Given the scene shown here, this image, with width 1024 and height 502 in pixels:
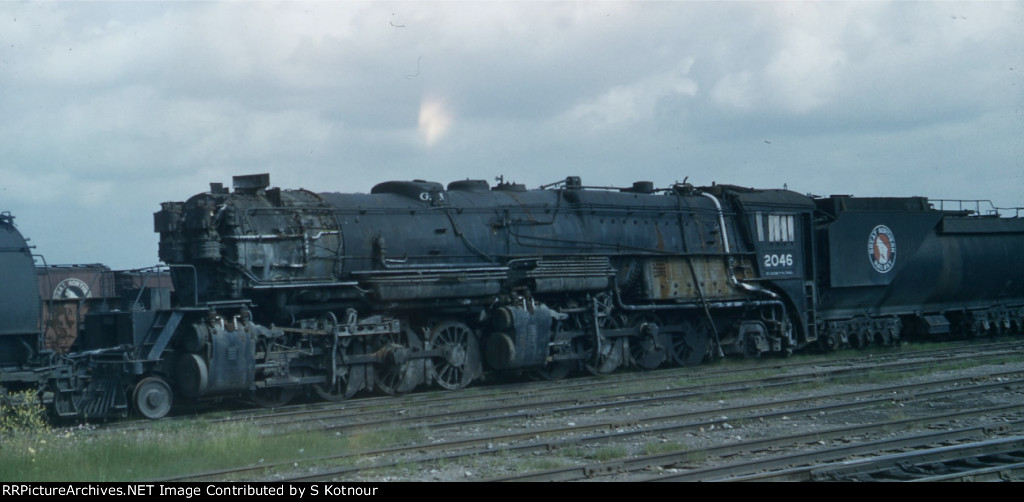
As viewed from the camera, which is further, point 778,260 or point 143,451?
point 778,260

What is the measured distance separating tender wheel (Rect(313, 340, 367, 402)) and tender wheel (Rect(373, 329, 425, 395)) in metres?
0.38

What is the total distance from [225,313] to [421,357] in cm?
374

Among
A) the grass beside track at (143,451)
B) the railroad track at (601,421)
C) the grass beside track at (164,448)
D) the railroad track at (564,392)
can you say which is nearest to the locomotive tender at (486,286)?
the railroad track at (564,392)

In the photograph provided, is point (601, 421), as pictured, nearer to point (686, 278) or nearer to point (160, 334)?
point (160, 334)

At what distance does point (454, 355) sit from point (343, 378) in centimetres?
226

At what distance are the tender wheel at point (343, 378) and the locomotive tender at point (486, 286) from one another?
40 mm

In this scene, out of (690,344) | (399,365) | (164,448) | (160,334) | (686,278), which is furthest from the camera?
(690,344)

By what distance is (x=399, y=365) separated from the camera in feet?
58.7

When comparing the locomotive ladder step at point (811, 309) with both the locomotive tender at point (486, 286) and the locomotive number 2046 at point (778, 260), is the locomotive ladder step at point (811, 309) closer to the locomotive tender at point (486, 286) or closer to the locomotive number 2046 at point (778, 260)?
the locomotive tender at point (486, 286)

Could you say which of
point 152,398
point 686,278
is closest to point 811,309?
point 686,278

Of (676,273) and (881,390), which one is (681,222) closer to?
(676,273)
